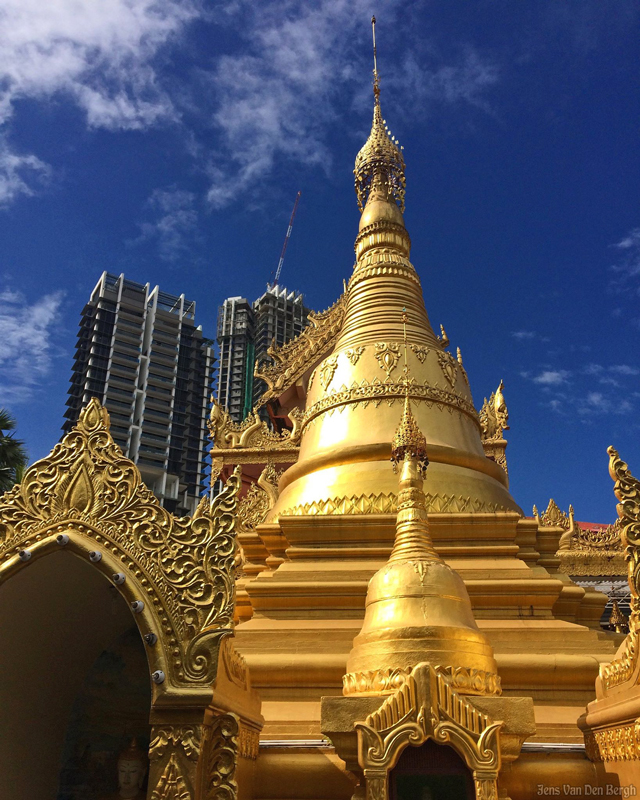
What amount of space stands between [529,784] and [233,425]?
15.7m

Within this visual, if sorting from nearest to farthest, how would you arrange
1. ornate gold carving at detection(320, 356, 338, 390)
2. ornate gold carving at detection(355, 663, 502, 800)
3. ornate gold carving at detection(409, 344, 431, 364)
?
ornate gold carving at detection(355, 663, 502, 800) < ornate gold carving at detection(409, 344, 431, 364) < ornate gold carving at detection(320, 356, 338, 390)

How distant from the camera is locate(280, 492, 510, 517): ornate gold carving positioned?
9.41 m

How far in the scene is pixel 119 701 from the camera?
6020 mm

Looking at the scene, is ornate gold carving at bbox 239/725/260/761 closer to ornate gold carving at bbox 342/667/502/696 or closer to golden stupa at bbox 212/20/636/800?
golden stupa at bbox 212/20/636/800

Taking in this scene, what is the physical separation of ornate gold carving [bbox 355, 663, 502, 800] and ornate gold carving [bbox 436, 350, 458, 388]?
7112 mm

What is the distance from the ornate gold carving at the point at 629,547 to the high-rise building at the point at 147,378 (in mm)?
65639

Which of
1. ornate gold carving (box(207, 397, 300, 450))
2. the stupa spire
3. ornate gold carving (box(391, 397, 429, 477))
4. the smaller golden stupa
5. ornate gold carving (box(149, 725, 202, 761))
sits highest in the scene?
ornate gold carving (box(207, 397, 300, 450))

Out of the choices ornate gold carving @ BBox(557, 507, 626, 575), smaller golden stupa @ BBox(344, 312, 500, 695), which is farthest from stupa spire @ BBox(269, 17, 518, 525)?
ornate gold carving @ BBox(557, 507, 626, 575)

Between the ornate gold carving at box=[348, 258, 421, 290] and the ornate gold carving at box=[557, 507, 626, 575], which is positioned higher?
the ornate gold carving at box=[348, 258, 421, 290]

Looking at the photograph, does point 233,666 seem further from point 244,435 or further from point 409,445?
point 244,435

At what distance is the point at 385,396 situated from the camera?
10.9m

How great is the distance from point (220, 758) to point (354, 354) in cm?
783

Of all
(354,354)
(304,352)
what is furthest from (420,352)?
(304,352)

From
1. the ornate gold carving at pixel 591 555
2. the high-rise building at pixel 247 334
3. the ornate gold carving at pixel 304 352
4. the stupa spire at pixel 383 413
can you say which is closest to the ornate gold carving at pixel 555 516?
the ornate gold carving at pixel 591 555
